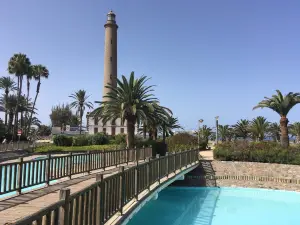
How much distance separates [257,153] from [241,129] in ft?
114

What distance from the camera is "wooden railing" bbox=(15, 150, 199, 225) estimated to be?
3.67 meters

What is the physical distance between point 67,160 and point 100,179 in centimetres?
513

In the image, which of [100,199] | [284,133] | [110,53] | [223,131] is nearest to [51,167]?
[100,199]

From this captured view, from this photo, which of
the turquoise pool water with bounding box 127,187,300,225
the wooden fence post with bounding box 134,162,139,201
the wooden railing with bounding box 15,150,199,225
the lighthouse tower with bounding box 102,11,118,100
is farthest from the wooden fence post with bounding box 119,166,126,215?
the lighthouse tower with bounding box 102,11,118,100

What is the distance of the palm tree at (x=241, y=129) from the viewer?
175 feet

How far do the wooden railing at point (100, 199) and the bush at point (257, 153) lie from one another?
11690 millimetres

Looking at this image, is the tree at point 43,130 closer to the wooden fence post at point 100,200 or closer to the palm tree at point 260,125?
the palm tree at point 260,125

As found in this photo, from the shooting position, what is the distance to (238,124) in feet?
182

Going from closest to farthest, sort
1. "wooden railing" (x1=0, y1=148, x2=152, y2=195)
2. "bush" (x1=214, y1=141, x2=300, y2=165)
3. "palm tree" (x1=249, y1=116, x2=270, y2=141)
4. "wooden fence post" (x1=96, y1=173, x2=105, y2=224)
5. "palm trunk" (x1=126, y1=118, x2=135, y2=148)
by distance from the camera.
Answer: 1. "wooden fence post" (x1=96, y1=173, x2=105, y2=224)
2. "wooden railing" (x1=0, y1=148, x2=152, y2=195)
3. "bush" (x1=214, y1=141, x2=300, y2=165)
4. "palm trunk" (x1=126, y1=118, x2=135, y2=148)
5. "palm tree" (x1=249, y1=116, x2=270, y2=141)

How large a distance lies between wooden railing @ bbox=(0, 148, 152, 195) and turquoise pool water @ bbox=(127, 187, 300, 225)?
2.69 m

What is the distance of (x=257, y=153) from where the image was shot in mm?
20703

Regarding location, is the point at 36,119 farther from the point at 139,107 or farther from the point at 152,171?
the point at 152,171

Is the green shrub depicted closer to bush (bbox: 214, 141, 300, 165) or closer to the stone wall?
bush (bbox: 214, 141, 300, 165)

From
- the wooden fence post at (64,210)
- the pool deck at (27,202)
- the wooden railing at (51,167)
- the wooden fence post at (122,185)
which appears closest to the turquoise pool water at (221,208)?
the wooden railing at (51,167)
